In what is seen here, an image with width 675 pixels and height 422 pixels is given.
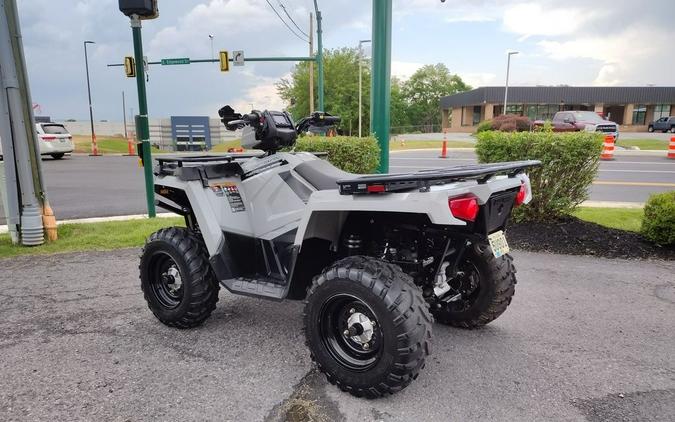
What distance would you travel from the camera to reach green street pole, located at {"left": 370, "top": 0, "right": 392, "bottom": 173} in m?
7.72

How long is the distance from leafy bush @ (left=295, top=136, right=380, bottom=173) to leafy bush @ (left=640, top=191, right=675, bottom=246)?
4.09m

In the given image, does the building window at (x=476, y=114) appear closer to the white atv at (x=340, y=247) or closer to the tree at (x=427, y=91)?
the tree at (x=427, y=91)

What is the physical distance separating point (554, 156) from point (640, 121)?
58.6 meters

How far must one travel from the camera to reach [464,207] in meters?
2.56

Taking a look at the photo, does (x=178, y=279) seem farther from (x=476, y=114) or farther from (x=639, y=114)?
(x=639, y=114)

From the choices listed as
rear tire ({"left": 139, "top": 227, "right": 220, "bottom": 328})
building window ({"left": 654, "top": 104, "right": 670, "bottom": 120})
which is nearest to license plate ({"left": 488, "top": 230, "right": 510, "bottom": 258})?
rear tire ({"left": 139, "top": 227, "right": 220, "bottom": 328})

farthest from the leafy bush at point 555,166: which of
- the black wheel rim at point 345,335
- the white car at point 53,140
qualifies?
the white car at point 53,140

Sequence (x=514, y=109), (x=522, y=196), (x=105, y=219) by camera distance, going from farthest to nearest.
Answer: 1. (x=514, y=109)
2. (x=105, y=219)
3. (x=522, y=196)

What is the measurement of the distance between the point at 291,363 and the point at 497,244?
1610mm

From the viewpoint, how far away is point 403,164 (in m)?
19.4

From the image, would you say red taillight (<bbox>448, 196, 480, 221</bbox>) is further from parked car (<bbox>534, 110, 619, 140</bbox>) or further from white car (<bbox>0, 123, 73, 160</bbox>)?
white car (<bbox>0, 123, 73, 160</bbox>)

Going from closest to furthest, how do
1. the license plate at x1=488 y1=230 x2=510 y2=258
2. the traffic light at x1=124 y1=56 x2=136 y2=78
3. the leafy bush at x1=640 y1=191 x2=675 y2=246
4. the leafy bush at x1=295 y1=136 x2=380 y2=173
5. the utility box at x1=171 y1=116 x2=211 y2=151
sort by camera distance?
the license plate at x1=488 y1=230 x2=510 y2=258 → the leafy bush at x1=640 y1=191 x2=675 y2=246 → the leafy bush at x1=295 y1=136 x2=380 y2=173 → the traffic light at x1=124 y1=56 x2=136 y2=78 → the utility box at x1=171 y1=116 x2=211 y2=151

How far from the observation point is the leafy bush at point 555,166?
657cm

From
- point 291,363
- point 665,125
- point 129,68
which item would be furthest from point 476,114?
point 291,363
